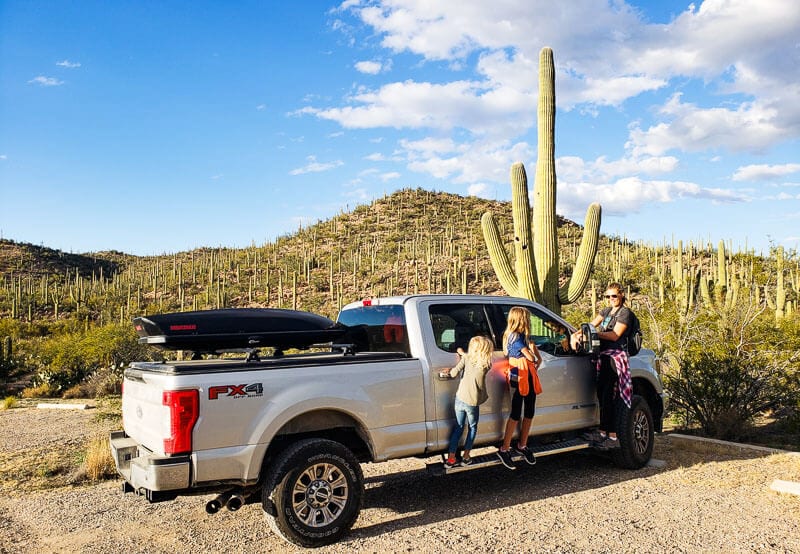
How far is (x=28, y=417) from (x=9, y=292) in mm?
37856

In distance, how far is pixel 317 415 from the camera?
5.65 metres

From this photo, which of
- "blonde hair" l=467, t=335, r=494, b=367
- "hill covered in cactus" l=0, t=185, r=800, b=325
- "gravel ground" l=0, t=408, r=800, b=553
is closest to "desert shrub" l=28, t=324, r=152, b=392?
"gravel ground" l=0, t=408, r=800, b=553

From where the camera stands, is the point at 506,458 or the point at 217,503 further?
the point at 506,458

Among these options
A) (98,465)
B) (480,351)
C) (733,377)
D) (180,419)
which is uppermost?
(480,351)

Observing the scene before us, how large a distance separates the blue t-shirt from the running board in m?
0.98

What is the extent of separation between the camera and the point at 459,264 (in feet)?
126

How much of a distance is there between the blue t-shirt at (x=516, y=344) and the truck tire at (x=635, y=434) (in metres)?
1.80

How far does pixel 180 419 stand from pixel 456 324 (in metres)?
2.91

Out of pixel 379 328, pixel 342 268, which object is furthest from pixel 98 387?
pixel 342 268

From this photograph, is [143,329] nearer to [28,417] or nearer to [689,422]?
[689,422]

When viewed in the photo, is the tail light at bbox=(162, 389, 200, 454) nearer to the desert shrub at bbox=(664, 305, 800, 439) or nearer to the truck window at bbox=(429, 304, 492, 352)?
the truck window at bbox=(429, 304, 492, 352)

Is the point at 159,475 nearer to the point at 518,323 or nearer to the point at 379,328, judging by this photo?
the point at 379,328

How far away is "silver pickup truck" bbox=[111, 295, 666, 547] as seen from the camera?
196 inches

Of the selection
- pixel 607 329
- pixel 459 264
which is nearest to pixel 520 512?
pixel 607 329
